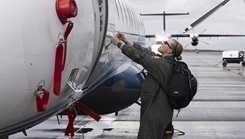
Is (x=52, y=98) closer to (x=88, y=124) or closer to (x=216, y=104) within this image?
(x=88, y=124)

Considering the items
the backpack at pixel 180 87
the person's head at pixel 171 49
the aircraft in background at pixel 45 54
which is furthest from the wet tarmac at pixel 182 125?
the aircraft in background at pixel 45 54

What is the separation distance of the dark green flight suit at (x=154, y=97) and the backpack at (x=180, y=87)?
0.27ft

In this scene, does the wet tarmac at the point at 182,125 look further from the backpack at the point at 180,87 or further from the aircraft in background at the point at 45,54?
the aircraft in background at the point at 45,54

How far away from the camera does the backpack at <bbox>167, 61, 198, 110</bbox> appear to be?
432 cm

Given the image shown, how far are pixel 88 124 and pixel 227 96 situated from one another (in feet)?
24.0

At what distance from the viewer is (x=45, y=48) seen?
3129 millimetres

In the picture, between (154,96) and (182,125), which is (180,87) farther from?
(182,125)

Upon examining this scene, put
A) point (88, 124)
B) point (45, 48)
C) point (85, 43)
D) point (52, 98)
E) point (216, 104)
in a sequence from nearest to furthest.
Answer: point (45, 48)
point (52, 98)
point (85, 43)
point (88, 124)
point (216, 104)

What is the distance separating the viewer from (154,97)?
177 inches

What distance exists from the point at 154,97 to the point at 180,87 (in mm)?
315

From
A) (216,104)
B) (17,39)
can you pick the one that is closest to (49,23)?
(17,39)

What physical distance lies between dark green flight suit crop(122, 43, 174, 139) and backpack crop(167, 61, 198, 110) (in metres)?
0.08

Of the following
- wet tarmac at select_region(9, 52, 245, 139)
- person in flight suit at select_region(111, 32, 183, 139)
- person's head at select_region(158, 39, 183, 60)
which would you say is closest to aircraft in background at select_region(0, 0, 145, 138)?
person in flight suit at select_region(111, 32, 183, 139)

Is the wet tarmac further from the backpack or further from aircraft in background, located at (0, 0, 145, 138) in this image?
aircraft in background, located at (0, 0, 145, 138)
